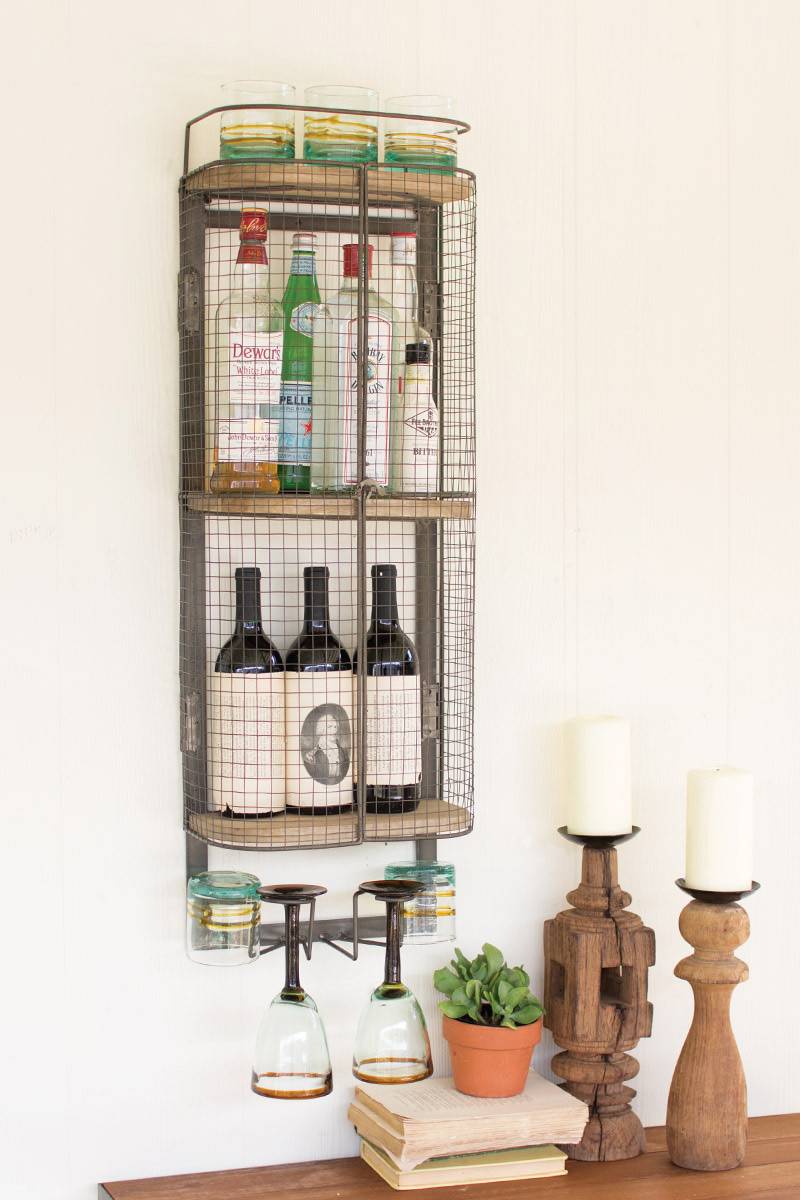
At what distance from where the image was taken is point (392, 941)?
1.32 meters

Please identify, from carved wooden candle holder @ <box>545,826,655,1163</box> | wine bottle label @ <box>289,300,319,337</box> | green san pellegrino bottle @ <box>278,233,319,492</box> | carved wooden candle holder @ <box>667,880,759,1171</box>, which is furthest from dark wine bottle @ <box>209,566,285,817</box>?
carved wooden candle holder @ <box>667,880,759,1171</box>

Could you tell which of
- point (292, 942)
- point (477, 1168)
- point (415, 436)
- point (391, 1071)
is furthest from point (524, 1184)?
point (415, 436)

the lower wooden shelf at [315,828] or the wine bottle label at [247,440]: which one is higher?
the wine bottle label at [247,440]

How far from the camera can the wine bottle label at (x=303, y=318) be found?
1305mm

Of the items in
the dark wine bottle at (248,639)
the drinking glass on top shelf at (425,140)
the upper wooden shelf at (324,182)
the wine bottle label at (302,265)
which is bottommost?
the dark wine bottle at (248,639)

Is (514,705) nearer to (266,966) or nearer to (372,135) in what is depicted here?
(266,966)

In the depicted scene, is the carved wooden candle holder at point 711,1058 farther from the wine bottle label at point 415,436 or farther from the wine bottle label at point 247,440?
the wine bottle label at point 247,440

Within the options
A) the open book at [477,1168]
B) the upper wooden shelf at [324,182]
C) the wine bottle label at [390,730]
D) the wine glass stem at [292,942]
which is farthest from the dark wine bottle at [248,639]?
the open book at [477,1168]

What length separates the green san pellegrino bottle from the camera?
128cm

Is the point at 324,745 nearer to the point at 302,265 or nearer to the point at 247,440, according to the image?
the point at 247,440

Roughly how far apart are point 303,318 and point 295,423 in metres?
0.11

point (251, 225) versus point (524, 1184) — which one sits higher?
point (251, 225)

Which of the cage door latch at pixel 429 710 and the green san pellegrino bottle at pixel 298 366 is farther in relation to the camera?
the cage door latch at pixel 429 710

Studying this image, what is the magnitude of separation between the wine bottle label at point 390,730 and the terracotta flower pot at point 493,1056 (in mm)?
260
